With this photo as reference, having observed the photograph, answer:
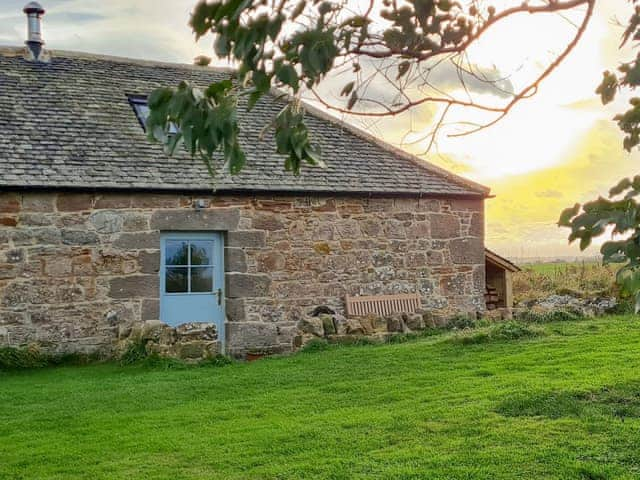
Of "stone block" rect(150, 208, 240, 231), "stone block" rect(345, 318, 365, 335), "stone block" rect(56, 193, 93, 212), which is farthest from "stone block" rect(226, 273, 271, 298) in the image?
"stone block" rect(56, 193, 93, 212)

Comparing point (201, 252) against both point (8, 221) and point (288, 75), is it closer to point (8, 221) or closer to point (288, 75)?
point (8, 221)

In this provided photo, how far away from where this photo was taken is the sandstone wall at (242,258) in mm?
11672

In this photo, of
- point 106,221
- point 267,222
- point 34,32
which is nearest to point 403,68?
point 106,221

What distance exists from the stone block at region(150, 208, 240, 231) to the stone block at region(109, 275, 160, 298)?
856mm

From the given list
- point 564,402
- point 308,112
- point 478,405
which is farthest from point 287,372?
point 308,112

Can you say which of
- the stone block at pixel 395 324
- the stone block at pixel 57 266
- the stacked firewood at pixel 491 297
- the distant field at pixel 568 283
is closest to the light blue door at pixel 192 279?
the stone block at pixel 57 266

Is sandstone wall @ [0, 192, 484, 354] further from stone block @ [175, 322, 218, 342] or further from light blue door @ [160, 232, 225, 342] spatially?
stone block @ [175, 322, 218, 342]

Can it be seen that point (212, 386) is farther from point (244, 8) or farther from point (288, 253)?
point (244, 8)

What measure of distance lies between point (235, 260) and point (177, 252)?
3.25 feet

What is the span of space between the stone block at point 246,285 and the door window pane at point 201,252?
482 millimetres

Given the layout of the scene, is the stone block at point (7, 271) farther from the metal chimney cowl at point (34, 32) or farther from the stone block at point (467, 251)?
the stone block at point (467, 251)

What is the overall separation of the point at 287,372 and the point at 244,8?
7001 mm

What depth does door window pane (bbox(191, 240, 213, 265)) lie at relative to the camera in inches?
508

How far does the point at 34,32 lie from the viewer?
15219 mm
